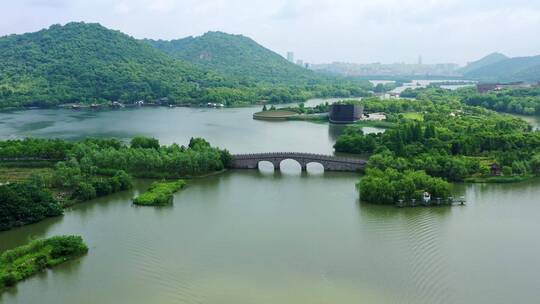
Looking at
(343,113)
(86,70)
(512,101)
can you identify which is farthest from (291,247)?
(86,70)

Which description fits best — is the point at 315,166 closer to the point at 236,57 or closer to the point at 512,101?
the point at 512,101

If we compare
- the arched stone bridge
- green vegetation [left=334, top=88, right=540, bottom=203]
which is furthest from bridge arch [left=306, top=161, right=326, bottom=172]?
green vegetation [left=334, top=88, right=540, bottom=203]

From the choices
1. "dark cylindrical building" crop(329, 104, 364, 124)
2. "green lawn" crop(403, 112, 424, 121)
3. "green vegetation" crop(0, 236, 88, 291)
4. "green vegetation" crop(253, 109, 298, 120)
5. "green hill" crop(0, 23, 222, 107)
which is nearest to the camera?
"green vegetation" crop(0, 236, 88, 291)

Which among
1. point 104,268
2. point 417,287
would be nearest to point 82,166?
point 104,268

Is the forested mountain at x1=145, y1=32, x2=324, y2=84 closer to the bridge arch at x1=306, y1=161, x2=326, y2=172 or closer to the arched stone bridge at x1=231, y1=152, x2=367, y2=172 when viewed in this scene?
the bridge arch at x1=306, y1=161, x2=326, y2=172

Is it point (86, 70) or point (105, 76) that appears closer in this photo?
point (105, 76)

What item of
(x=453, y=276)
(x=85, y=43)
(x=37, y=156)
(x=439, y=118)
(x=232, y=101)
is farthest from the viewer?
(x=85, y=43)

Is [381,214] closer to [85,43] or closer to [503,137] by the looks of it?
[503,137]
